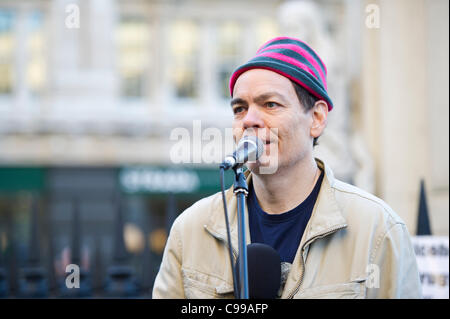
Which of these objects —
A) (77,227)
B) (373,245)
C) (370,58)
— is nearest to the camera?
(373,245)

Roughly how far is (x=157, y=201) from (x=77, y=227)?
A: 1072 cm

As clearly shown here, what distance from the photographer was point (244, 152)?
2.24 meters

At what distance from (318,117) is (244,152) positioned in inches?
20.5

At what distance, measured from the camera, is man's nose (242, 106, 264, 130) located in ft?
7.96

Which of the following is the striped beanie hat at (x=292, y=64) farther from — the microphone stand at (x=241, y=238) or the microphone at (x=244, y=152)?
the microphone stand at (x=241, y=238)

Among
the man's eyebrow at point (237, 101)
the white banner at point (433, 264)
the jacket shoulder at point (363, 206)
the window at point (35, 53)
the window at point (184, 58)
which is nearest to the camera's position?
the jacket shoulder at point (363, 206)

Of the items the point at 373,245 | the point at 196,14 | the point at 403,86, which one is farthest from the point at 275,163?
the point at 196,14

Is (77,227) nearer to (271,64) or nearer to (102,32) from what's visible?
(271,64)

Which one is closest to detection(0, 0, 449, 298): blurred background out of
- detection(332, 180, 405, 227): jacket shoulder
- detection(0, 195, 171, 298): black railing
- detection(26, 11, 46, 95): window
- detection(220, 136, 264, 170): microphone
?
detection(26, 11, 46, 95): window

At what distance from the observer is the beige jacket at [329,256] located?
7.48 ft

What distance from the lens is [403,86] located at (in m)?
5.70

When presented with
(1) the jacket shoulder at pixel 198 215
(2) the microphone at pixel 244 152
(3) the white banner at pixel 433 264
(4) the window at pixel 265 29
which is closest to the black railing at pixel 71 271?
(3) the white banner at pixel 433 264

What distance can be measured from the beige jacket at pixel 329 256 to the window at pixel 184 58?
Answer: 559 inches

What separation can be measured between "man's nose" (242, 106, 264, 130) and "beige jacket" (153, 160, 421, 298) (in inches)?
13.9
